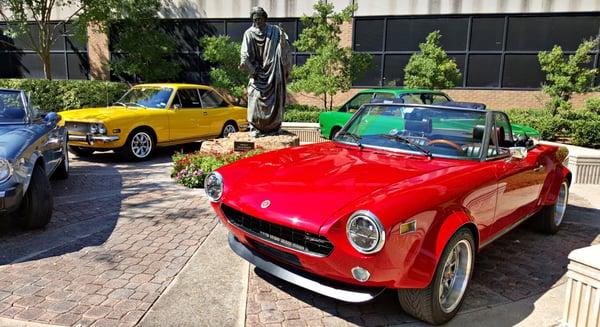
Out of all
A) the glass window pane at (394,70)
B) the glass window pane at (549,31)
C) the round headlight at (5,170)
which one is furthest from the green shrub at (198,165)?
the glass window pane at (549,31)

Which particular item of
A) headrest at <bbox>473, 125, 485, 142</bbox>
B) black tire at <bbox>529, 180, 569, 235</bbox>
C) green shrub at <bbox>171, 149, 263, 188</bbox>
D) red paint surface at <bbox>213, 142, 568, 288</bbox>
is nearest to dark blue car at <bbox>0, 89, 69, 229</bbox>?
green shrub at <bbox>171, 149, 263, 188</bbox>

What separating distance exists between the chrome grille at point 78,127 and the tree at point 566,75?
42.6 feet

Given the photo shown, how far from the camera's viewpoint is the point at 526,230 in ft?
17.2

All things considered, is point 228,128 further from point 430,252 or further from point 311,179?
point 430,252

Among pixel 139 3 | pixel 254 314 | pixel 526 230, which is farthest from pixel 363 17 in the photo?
pixel 254 314

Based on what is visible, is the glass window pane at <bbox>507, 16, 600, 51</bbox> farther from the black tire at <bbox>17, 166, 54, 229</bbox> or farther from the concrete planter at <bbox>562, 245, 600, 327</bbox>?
the black tire at <bbox>17, 166, 54, 229</bbox>

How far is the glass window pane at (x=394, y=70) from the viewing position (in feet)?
54.9

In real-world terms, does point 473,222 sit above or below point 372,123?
below

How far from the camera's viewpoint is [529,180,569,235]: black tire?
4.95 meters

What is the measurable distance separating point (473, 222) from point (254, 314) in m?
1.78

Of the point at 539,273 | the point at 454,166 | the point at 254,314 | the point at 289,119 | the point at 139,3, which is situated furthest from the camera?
the point at 139,3

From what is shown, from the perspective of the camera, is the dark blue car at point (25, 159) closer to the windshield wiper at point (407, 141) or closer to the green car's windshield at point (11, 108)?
the green car's windshield at point (11, 108)

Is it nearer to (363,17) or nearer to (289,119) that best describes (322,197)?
(289,119)

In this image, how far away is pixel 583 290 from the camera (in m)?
2.92
